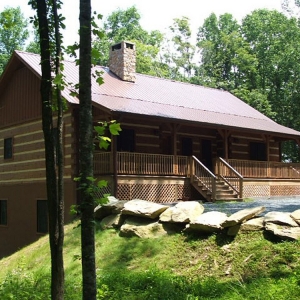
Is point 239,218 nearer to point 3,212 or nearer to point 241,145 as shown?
point 3,212

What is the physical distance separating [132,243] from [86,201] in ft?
24.5

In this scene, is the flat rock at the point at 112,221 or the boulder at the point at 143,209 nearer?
the boulder at the point at 143,209

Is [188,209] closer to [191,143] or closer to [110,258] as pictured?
[110,258]

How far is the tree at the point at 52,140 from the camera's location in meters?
6.07

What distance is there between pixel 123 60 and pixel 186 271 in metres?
16.1

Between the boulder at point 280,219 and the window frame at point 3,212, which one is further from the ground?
the boulder at point 280,219

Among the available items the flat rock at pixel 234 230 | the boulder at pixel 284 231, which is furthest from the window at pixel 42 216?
the boulder at pixel 284 231

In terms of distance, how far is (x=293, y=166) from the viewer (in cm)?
2648

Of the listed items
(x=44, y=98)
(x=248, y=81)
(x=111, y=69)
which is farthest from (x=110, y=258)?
(x=248, y=81)

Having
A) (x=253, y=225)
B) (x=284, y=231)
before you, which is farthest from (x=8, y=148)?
(x=284, y=231)

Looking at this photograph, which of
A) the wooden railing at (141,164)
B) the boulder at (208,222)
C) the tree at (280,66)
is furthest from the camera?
the tree at (280,66)

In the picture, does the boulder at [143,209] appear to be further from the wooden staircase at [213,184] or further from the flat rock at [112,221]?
the wooden staircase at [213,184]

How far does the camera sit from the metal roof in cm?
1992

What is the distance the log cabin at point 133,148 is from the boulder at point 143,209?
4.29 metres
